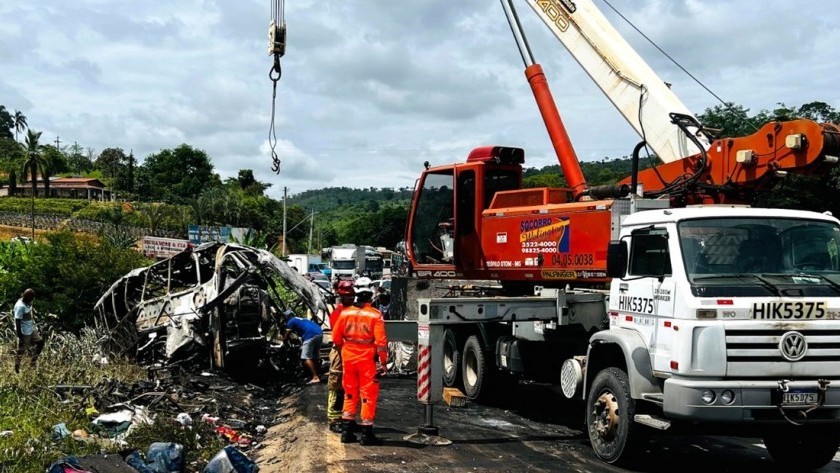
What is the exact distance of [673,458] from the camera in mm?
7977

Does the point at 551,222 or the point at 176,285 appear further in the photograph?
the point at 176,285

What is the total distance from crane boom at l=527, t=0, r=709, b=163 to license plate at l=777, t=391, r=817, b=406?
385 cm

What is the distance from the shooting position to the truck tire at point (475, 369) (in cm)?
1125

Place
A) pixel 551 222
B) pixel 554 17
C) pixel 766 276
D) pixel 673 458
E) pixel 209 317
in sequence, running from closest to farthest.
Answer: pixel 766 276, pixel 673 458, pixel 551 222, pixel 554 17, pixel 209 317

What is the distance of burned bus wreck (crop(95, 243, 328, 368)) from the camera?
12.9m

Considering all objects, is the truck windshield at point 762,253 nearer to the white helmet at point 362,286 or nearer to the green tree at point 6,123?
the white helmet at point 362,286

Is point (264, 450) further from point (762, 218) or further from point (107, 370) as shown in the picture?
point (762, 218)

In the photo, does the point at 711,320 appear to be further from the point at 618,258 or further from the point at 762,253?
the point at 618,258

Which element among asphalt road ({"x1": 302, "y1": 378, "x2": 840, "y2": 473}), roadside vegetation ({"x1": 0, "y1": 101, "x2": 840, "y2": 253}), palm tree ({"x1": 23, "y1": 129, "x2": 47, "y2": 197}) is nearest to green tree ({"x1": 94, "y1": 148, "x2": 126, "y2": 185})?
roadside vegetation ({"x1": 0, "y1": 101, "x2": 840, "y2": 253})

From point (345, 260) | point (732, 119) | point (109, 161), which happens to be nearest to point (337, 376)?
point (732, 119)

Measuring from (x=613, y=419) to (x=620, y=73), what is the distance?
5.56 m

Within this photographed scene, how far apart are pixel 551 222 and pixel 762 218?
3.04 metres

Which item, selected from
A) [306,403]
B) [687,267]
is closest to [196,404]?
[306,403]

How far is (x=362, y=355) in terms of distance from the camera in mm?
8078
